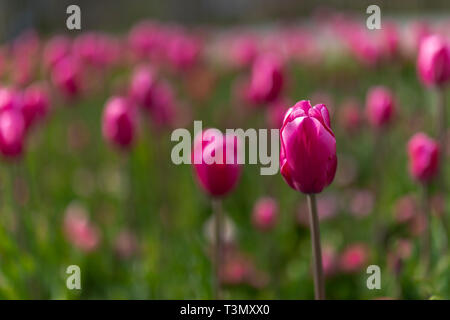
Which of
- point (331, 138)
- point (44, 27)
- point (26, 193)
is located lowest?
point (26, 193)

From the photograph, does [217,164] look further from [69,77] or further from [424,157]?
[69,77]

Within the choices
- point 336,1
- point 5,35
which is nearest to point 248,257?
point 5,35

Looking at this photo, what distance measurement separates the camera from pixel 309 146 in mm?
873

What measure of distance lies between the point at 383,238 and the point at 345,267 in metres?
0.25

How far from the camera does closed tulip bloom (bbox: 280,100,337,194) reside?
87 cm

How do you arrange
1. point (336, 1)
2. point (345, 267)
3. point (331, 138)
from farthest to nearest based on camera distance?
point (336, 1)
point (345, 267)
point (331, 138)

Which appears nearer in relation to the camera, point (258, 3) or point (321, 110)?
point (321, 110)

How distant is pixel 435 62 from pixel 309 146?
27.2 inches

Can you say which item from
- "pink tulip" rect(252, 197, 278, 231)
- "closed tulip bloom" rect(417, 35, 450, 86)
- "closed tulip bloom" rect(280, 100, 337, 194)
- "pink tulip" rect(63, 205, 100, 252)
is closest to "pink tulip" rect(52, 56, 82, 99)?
"pink tulip" rect(63, 205, 100, 252)

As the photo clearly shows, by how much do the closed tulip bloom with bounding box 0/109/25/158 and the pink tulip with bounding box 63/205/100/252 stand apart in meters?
0.66

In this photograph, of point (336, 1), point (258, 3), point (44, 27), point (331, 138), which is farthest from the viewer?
point (258, 3)
